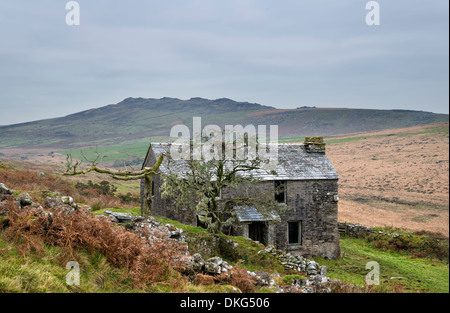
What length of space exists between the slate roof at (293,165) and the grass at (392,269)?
552cm

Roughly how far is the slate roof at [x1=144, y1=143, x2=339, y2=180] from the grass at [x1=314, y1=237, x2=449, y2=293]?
552 centimetres

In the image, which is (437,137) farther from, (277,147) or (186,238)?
(186,238)

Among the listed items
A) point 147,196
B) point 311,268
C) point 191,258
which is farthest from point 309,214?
point 191,258

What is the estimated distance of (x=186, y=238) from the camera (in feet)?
46.8

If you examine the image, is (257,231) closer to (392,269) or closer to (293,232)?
(293,232)

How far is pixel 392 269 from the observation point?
20.0 m

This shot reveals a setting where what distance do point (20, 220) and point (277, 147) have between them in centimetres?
1776

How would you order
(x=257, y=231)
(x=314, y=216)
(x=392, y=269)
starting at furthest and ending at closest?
(x=314, y=216), (x=257, y=231), (x=392, y=269)

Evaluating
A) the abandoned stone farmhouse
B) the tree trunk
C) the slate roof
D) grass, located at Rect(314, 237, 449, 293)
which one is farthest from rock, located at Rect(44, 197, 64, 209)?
grass, located at Rect(314, 237, 449, 293)

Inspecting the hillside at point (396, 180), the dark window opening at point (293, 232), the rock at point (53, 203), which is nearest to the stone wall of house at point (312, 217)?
the dark window opening at point (293, 232)

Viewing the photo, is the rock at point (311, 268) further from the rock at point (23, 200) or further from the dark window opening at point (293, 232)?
the rock at point (23, 200)

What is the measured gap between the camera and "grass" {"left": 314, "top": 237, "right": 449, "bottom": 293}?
16.8m

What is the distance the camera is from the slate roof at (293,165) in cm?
2075

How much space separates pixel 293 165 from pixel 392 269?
857cm
